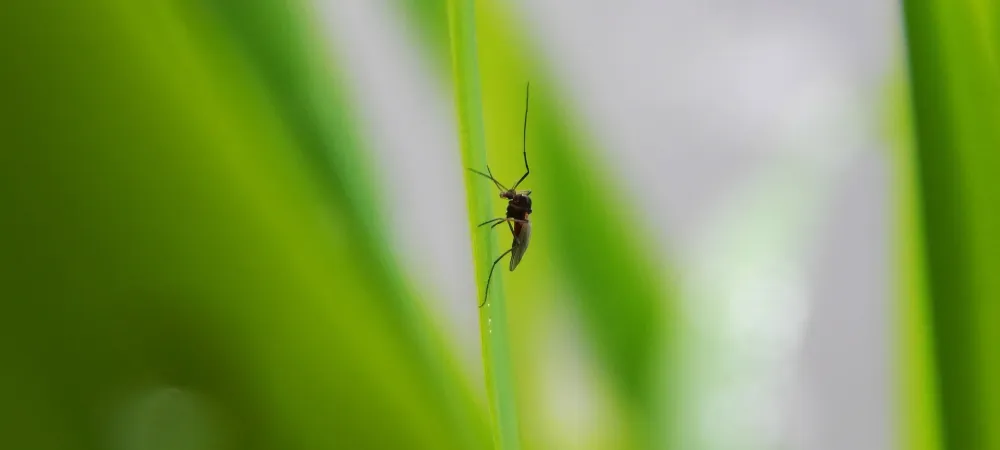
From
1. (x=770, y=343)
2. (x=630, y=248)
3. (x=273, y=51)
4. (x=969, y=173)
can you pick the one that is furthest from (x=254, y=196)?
(x=969, y=173)

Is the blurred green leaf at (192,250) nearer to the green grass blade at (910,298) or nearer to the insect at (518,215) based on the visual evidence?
the insect at (518,215)

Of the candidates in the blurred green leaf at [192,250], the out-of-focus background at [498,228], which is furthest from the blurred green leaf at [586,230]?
the blurred green leaf at [192,250]

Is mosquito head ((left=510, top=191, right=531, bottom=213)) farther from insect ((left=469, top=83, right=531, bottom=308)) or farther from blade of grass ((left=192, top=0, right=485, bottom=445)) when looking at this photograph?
blade of grass ((left=192, top=0, right=485, bottom=445))

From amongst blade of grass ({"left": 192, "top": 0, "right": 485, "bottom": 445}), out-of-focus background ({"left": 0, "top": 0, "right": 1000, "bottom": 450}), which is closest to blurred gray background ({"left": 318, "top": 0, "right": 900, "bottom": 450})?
out-of-focus background ({"left": 0, "top": 0, "right": 1000, "bottom": 450})

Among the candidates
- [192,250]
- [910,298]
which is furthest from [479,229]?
[910,298]

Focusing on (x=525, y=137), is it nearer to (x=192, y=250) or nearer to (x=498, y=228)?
(x=498, y=228)
